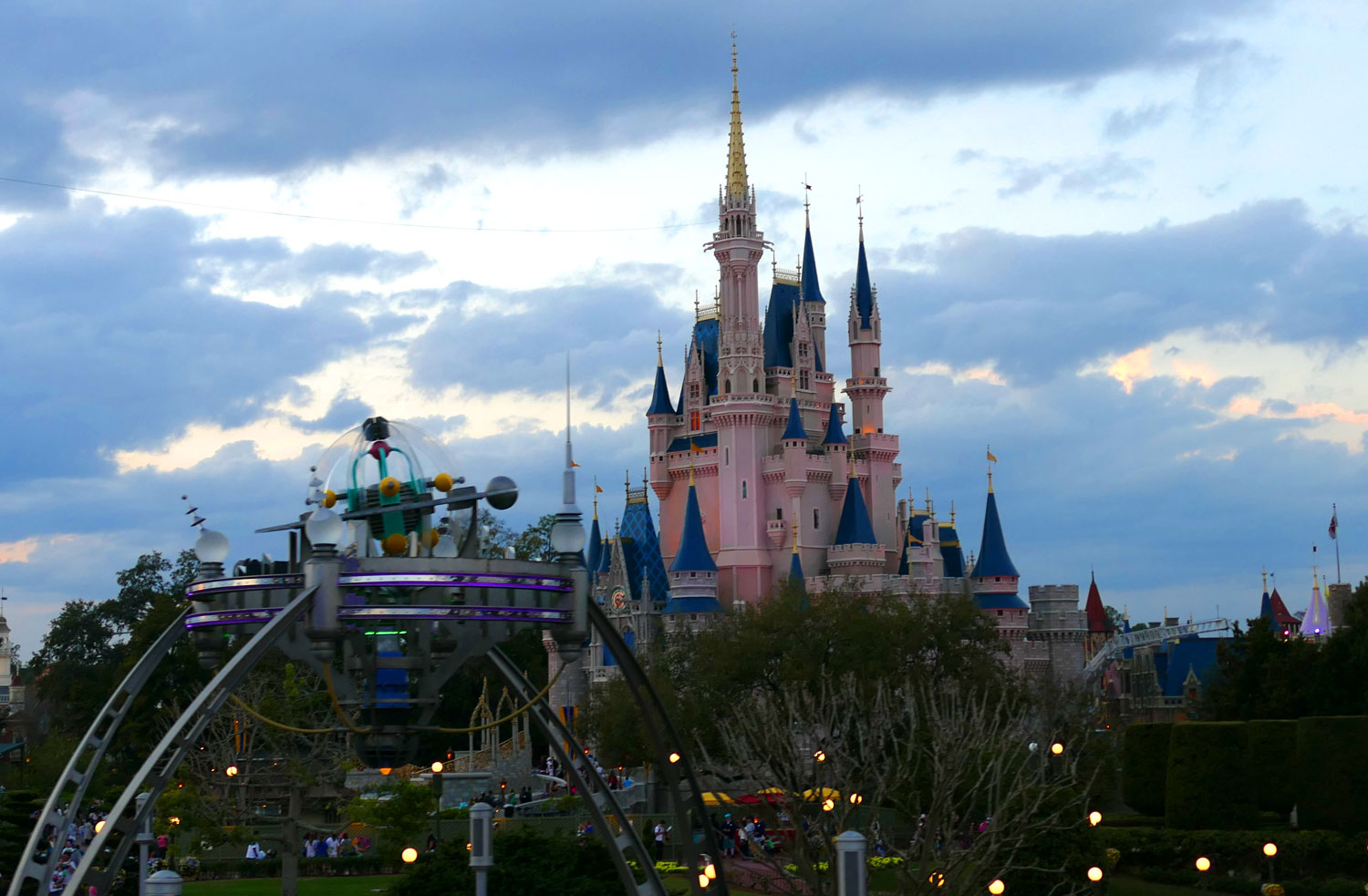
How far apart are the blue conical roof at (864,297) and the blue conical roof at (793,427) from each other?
7.58 meters

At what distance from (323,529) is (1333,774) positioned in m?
27.3

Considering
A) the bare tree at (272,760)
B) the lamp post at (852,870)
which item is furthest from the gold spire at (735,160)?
the lamp post at (852,870)

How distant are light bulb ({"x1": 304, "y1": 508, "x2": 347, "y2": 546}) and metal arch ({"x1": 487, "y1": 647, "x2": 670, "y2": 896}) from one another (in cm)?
224

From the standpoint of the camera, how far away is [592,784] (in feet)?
56.7

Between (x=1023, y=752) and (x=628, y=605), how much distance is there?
4257 cm

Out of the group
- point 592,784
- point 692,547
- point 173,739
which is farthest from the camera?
point 692,547

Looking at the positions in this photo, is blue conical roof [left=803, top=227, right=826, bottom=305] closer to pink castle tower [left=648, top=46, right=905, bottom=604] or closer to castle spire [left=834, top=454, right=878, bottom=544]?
pink castle tower [left=648, top=46, right=905, bottom=604]

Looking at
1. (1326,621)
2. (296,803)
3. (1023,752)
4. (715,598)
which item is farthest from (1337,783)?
(1326,621)

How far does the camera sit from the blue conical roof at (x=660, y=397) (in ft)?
260

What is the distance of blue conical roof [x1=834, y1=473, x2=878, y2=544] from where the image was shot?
2830 inches

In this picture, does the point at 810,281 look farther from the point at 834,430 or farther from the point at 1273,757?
the point at 1273,757

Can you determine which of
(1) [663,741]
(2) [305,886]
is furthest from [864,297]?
(1) [663,741]

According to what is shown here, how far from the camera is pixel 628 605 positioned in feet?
234

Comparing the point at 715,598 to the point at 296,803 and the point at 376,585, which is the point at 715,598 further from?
the point at 376,585
